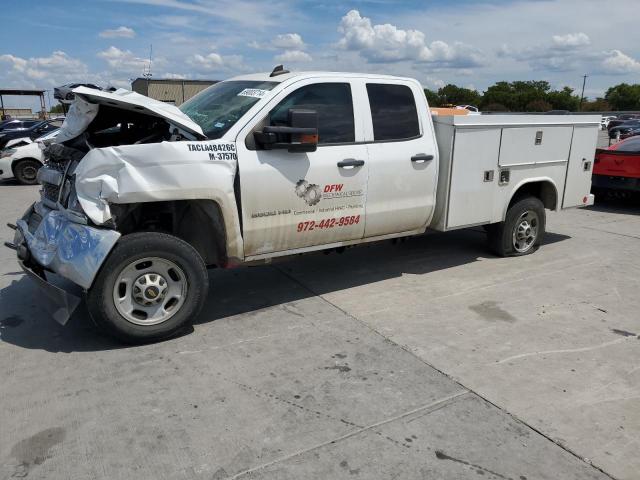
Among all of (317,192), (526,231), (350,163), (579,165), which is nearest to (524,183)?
(526,231)

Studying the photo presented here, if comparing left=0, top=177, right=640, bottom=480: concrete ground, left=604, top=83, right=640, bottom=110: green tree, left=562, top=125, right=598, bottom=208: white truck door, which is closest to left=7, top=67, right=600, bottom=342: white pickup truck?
left=0, top=177, right=640, bottom=480: concrete ground

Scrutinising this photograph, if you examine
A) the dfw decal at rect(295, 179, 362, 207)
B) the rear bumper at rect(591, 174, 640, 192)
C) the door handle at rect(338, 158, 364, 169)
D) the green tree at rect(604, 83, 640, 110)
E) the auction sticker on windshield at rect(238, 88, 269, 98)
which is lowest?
the rear bumper at rect(591, 174, 640, 192)

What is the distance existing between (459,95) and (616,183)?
299 feet

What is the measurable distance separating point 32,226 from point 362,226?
2961 mm

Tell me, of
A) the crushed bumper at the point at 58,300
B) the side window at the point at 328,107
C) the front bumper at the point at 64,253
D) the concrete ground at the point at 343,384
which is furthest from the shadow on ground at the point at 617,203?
the crushed bumper at the point at 58,300

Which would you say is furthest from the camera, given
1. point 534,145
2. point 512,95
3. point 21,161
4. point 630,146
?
point 512,95

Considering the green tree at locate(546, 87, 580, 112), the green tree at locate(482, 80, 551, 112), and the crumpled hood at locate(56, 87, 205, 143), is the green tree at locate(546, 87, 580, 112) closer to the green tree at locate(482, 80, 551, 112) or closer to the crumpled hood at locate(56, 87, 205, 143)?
the green tree at locate(482, 80, 551, 112)

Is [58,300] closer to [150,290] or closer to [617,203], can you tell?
[150,290]

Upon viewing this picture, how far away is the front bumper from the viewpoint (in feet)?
12.7

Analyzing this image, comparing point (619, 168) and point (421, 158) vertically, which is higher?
point (421, 158)

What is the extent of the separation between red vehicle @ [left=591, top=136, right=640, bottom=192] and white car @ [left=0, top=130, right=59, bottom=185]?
490 inches

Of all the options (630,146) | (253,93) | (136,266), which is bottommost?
(136,266)

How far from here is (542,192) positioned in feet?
22.8

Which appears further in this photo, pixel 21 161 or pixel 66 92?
pixel 21 161
